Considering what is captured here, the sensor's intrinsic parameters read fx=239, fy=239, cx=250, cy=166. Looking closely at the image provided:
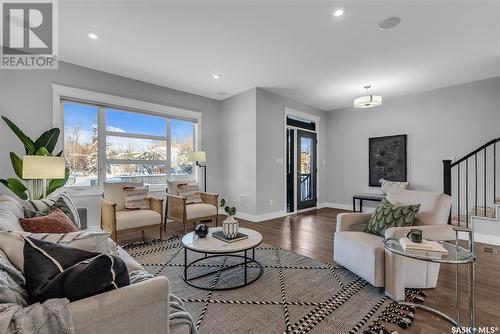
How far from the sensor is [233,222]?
245 centimetres

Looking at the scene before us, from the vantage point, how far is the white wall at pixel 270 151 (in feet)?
16.1

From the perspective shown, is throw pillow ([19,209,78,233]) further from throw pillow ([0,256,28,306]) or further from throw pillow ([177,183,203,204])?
throw pillow ([177,183,203,204])

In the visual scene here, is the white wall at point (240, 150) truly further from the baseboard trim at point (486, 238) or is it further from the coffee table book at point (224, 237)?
the baseboard trim at point (486, 238)

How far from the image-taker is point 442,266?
2752 millimetres

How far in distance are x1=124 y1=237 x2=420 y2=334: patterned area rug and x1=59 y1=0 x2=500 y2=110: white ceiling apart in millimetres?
2718

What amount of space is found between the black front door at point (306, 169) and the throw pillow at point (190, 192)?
267cm

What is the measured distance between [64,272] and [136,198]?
2888mm

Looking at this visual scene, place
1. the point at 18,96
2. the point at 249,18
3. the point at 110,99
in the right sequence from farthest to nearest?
the point at 110,99
the point at 18,96
the point at 249,18

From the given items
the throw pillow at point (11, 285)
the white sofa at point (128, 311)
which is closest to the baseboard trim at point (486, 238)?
the white sofa at point (128, 311)

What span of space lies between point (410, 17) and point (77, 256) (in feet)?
11.4

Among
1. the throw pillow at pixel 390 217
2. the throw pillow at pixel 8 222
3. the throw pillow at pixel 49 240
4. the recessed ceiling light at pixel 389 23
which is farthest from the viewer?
the recessed ceiling light at pixel 389 23

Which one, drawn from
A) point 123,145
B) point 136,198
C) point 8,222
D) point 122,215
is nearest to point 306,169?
point 136,198

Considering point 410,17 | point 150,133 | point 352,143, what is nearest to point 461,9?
point 410,17

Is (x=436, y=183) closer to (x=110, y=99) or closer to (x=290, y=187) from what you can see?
(x=290, y=187)
